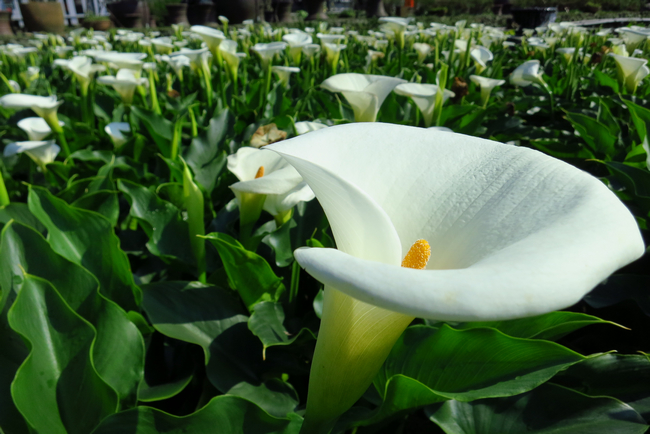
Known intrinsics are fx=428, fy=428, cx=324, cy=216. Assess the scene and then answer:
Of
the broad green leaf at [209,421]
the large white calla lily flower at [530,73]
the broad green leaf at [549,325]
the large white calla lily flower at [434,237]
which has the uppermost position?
the large white calla lily flower at [434,237]

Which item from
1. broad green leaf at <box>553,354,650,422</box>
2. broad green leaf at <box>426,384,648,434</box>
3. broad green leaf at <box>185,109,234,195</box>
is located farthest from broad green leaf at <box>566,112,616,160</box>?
broad green leaf at <box>185,109,234,195</box>

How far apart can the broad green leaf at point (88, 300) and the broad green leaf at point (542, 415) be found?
0.47 m

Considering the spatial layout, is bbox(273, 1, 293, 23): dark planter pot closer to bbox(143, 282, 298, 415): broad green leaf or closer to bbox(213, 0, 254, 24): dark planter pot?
bbox(213, 0, 254, 24): dark planter pot

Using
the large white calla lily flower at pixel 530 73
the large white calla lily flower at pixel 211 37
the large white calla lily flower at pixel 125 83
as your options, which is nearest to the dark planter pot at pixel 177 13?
the large white calla lily flower at pixel 211 37

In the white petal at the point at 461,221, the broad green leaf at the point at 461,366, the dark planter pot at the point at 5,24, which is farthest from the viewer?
the dark planter pot at the point at 5,24

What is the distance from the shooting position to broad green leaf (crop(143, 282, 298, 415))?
0.74 m

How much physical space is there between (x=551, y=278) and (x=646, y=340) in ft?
3.22

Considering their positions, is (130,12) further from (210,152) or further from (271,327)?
(271,327)

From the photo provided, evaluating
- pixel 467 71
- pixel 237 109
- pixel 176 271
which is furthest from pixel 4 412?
pixel 467 71

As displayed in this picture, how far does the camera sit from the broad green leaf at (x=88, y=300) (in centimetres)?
68

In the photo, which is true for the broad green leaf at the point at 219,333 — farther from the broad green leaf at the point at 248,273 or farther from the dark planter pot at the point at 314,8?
the dark planter pot at the point at 314,8

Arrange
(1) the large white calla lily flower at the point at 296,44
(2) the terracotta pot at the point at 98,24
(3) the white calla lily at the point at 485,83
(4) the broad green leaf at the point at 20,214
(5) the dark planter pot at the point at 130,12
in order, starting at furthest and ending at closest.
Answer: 1. (5) the dark planter pot at the point at 130,12
2. (2) the terracotta pot at the point at 98,24
3. (1) the large white calla lily flower at the point at 296,44
4. (3) the white calla lily at the point at 485,83
5. (4) the broad green leaf at the point at 20,214

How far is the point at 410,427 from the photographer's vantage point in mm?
864

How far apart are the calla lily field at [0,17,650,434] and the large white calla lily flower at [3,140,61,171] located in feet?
0.04
